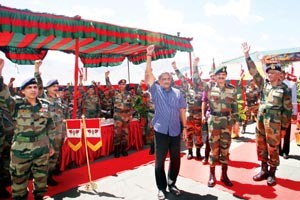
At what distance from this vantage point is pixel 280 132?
4410mm

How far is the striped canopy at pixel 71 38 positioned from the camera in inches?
205

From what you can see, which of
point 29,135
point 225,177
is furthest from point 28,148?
point 225,177

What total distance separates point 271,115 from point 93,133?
3.05m

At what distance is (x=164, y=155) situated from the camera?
394 centimetres

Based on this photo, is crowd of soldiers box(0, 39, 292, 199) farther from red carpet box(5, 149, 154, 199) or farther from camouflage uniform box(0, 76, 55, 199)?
red carpet box(5, 149, 154, 199)

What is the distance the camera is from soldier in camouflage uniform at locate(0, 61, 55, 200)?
131 inches

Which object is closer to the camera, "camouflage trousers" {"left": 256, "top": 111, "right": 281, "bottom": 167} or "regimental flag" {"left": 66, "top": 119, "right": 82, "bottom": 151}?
"camouflage trousers" {"left": 256, "top": 111, "right": 281, "bottom": 167}

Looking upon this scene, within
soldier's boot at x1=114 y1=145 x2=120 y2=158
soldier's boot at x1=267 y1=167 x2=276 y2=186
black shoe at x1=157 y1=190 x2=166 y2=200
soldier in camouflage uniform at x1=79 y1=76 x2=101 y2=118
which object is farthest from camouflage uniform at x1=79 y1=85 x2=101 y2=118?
soldier's boot at x1=267 y1=167 x2=276 y2=186

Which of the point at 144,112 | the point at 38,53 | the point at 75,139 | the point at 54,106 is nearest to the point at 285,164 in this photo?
the point at 144,112

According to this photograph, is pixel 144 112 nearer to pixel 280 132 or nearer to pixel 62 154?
pixel 62 154

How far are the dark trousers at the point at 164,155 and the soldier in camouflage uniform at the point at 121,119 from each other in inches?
103

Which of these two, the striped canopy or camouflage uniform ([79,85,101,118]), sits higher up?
the striped canopy

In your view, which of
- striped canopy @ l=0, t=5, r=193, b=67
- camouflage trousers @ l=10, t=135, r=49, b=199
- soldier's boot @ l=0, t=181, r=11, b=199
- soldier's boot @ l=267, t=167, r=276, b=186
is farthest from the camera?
striped canopy @ l=0, t=5, r=193, b=67

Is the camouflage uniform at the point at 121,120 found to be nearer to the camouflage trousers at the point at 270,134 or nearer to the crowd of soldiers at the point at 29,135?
the crowd of soldiers at the point at 29,135
